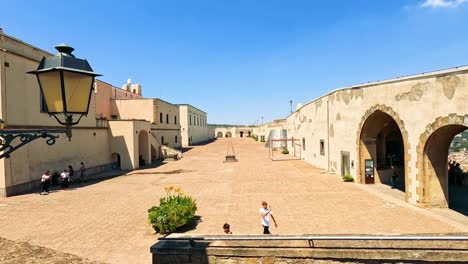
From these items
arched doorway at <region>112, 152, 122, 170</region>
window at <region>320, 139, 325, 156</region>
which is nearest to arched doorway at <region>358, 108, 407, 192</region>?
window at <region>320, 139, 325, 156</region>

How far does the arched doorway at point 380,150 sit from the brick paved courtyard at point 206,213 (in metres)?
1.63

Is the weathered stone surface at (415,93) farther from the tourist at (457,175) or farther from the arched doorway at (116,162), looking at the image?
the arched doorway at (116,162)

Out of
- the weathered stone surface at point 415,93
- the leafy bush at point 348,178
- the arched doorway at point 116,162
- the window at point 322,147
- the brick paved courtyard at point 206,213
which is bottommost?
the brick paved courtyard at point 206,213

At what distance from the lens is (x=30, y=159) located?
648 inches

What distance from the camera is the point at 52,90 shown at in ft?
12.1

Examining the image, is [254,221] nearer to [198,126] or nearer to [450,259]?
[450,259]

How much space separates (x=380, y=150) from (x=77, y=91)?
18.6 metres

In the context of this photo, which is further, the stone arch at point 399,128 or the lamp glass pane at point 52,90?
the stone arch at point 399,128

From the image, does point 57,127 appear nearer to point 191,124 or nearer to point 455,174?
point 455,174

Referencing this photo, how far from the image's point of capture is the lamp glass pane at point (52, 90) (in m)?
3.62

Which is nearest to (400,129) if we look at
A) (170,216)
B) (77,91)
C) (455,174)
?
(455,174)

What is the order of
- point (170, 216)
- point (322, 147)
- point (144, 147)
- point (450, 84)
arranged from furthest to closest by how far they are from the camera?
point (144, 147) → point (322, 147) → point (450, 84) → point (170, 216)

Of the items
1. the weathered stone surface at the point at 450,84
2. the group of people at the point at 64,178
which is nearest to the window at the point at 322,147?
the weathered stone surface at the point at 450,84

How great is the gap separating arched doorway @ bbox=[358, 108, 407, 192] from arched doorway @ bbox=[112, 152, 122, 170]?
810 inches
